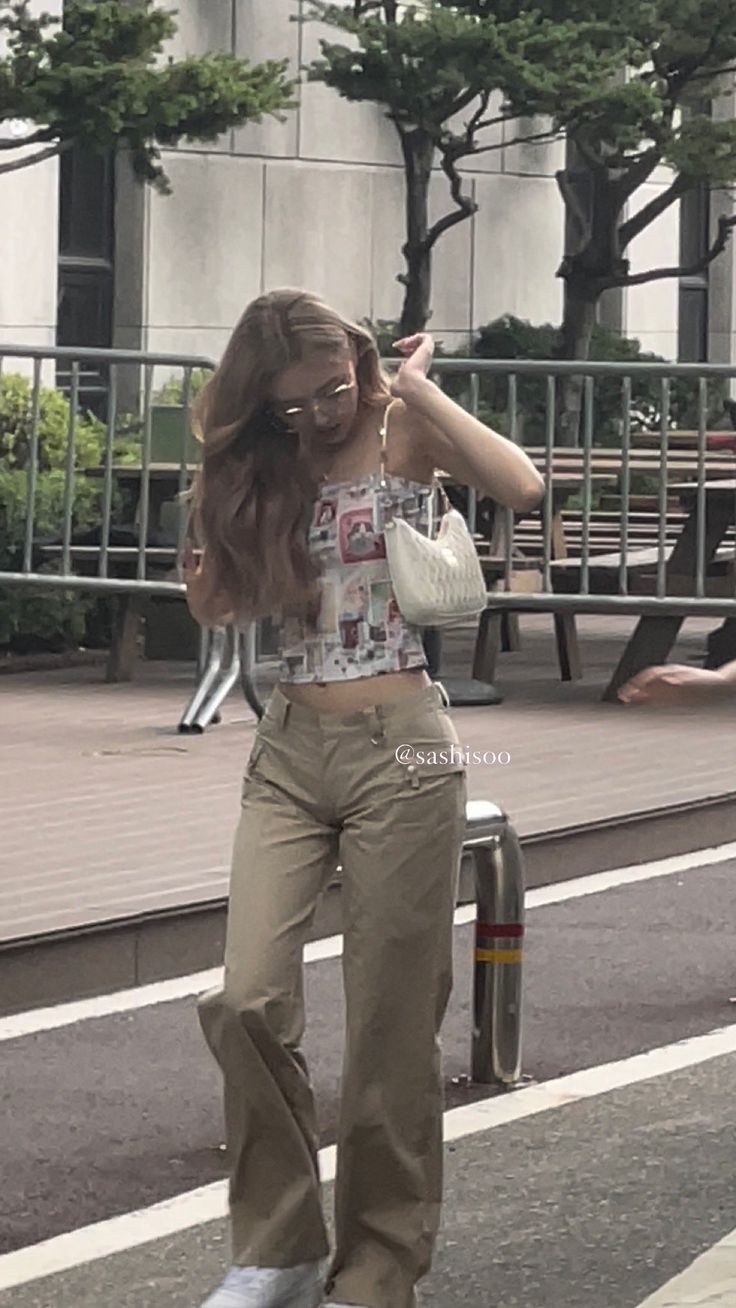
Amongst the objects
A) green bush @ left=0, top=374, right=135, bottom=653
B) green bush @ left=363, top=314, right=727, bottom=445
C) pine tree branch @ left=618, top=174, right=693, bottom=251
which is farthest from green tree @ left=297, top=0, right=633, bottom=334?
green bush @ left=0, top=374, right=135, bottom=653

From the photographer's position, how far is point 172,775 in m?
11.5

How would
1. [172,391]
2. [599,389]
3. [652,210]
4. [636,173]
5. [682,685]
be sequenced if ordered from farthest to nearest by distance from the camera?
[652,210]
[636,173]
[172,391]
[599,389]
[682,685]

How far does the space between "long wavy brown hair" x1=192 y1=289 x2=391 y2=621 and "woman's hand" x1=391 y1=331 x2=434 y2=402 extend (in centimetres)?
9

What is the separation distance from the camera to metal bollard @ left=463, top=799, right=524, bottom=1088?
24.0 ft

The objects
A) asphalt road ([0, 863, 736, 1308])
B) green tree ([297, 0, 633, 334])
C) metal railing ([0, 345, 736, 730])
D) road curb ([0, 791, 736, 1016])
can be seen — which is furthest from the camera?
green tree ([297, 0, 633, 334])

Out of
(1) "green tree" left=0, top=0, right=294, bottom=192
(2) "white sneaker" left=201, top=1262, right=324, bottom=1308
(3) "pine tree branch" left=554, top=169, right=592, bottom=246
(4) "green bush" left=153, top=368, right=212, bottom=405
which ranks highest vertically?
(3) "pine tree branch" left=554, top=169, right=592, bottom=246

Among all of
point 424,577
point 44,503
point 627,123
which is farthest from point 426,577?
point 627,123

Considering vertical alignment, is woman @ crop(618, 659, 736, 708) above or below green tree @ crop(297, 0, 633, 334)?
below

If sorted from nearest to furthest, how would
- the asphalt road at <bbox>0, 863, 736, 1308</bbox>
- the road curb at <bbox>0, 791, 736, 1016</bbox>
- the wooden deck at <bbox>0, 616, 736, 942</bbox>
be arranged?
1. the asphalt road at <bbox>0, 863, 736, 1308</bbox>
2. the road curb at <bbox>0, 791, 736, 1016</bbox>
3. the wooden deck at <bbox>0, 616, 736, 942</bbox>

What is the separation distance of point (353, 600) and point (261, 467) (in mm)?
274

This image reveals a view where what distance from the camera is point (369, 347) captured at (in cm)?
564

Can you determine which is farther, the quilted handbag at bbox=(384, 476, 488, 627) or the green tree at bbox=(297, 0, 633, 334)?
the green tree at bbox=(297, 0, 633, 334)

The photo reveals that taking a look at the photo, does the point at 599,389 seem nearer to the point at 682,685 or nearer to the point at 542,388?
the point at 542,388

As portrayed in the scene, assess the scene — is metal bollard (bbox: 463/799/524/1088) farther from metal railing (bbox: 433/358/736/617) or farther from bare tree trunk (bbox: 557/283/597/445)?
bare tree trunk (bbox: 557/283/597/445)
